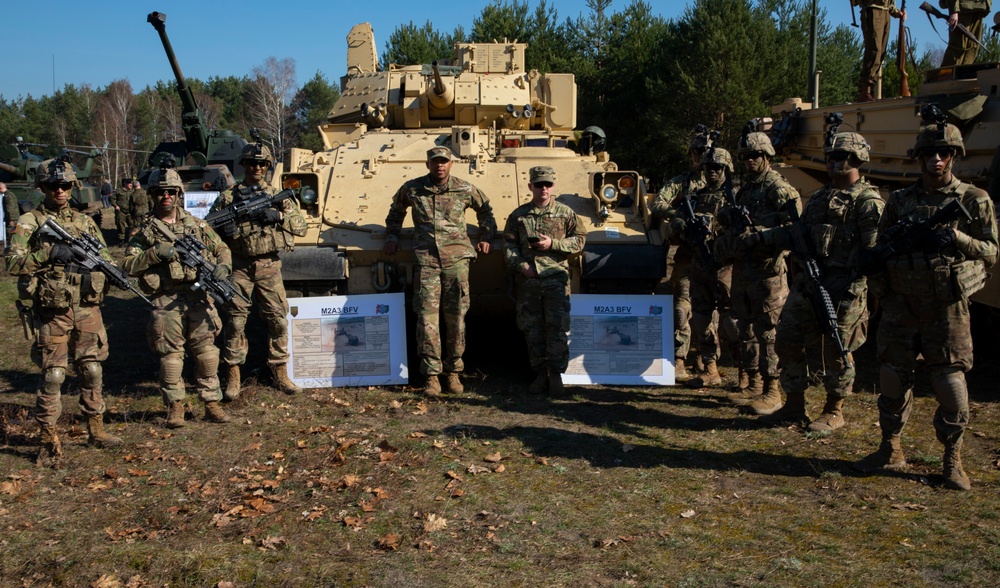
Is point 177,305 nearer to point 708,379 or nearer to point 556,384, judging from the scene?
point 556,384

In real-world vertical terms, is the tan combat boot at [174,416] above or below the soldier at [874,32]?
below

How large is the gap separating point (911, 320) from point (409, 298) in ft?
14.5

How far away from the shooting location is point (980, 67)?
9.14 metres

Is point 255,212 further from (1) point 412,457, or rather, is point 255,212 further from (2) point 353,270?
(1) point 412,457

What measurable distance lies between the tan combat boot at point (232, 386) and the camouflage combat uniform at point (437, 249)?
1.56m

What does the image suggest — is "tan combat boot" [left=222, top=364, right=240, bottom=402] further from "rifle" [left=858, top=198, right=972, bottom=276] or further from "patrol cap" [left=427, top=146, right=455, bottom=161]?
"rifle" [left=858, top=198, right=972, bottom=276]

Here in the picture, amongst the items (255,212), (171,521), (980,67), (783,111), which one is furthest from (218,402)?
(783,111)

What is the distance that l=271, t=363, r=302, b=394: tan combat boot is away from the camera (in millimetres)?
7555

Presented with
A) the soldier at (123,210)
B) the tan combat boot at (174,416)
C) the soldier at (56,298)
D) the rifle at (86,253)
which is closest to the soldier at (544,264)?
the tan combat boot at (174,416)

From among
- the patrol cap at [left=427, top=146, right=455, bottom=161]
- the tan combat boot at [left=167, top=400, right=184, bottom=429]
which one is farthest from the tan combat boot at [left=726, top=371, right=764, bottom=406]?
the tan combat boot at [left=167, top=400, right=184, bottom=429]

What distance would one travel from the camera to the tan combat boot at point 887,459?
5.45 metres

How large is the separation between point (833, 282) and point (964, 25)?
25.1 feet

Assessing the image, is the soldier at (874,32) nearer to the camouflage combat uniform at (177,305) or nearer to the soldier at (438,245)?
the soldier at (438,245)

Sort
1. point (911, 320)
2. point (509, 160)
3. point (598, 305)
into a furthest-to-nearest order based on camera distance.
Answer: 1. point (509, 160)
2. point (598, 305)
3. point (911, 320)
